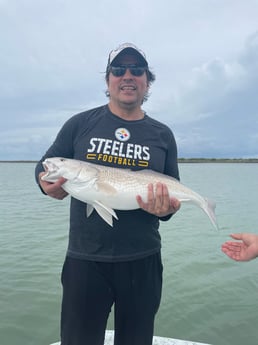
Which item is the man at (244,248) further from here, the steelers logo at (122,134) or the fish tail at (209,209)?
the steelers logo at (122,134)

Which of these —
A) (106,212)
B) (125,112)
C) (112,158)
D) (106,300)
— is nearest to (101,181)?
(112,158)

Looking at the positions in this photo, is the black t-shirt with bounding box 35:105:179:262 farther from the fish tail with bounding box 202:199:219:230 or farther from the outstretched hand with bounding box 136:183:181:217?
the fish tail with bounding box 202:199:219:230

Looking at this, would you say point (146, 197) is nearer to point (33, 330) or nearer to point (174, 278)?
point (33, 330)

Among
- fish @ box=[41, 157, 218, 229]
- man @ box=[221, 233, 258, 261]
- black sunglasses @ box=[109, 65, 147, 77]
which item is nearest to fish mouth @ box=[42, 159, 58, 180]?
fish @ box=[41, 157, 218, 229]

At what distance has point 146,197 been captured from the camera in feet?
11.2

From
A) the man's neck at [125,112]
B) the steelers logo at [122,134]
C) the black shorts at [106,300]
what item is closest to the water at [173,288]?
the black shorts at [106,300]

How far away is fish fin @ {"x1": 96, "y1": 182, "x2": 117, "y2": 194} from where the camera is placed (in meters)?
3.35

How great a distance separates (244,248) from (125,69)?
2199mm

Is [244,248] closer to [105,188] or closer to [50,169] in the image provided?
[105,188]

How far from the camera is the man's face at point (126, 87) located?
343 cm

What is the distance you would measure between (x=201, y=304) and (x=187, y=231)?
706 centimetres

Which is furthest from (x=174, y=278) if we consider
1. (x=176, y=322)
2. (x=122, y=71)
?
(x=122, y=71)

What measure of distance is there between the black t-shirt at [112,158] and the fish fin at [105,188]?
0.21 meters

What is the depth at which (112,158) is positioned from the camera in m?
3.37
